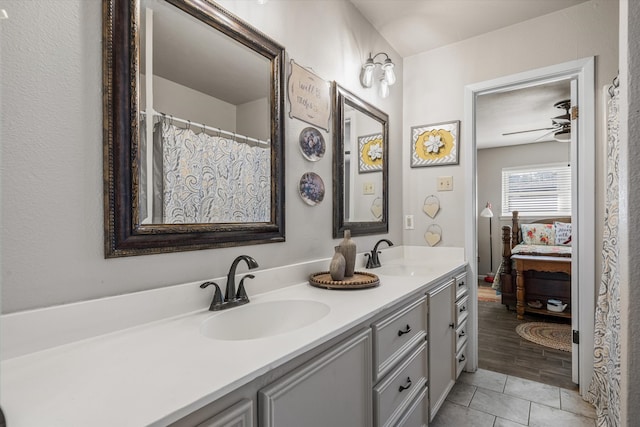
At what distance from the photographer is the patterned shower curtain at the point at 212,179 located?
1091 mm

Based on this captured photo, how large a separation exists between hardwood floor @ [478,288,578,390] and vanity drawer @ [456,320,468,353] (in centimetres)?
37

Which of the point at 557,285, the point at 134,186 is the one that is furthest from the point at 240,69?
the point at 557,285

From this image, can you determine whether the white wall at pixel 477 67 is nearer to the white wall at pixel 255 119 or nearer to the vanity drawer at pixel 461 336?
the vanity drawer at pixel 461 336

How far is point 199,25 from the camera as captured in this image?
1193mm

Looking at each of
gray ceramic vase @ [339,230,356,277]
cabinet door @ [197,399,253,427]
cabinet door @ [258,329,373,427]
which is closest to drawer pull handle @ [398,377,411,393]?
cabinet door @ [258,329,373,427]

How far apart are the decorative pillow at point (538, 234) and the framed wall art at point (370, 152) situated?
3.55m

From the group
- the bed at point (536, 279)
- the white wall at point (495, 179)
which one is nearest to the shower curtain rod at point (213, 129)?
the bed at point (536, 279)

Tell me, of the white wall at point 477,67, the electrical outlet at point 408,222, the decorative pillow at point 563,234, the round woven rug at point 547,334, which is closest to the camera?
the white wall at point 477,67

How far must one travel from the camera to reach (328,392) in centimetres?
93

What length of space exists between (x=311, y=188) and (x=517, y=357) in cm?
228

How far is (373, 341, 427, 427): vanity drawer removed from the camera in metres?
1.19

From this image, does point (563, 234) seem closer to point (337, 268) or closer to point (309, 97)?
point (337, 268)

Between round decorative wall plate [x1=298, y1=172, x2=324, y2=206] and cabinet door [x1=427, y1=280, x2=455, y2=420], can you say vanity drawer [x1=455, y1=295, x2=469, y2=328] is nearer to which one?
cabinet door [x1=427, y1=280, x2=455, y2=420]

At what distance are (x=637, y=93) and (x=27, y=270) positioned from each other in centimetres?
144
